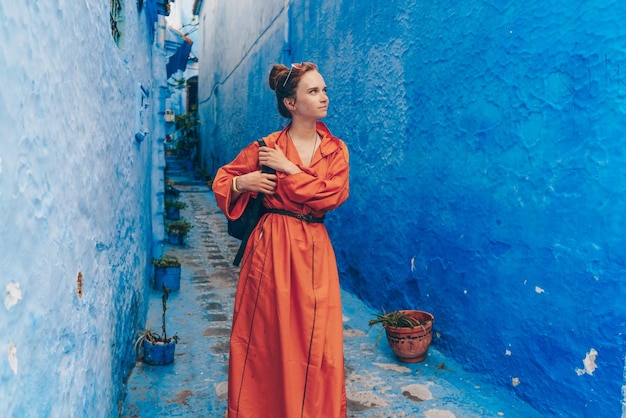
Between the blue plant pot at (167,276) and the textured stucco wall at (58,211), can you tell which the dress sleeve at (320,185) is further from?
the blue plant pot at (167,276)

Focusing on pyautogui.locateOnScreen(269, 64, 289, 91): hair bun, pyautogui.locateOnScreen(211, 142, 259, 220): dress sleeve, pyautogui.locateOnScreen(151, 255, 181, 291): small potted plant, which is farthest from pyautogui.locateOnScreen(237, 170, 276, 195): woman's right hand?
pyautogui.locateOnScreen(151, 255, 181, 291): small potted plant

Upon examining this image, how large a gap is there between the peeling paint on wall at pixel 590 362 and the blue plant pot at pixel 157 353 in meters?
2.69

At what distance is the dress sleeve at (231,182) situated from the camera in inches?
104

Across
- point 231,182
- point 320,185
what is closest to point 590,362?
point 320,185

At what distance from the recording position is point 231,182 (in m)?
2.65

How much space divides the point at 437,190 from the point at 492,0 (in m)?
1.39

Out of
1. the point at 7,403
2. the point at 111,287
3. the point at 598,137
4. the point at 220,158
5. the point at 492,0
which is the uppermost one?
the point at 492,0

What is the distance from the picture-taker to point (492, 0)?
11.2 ft

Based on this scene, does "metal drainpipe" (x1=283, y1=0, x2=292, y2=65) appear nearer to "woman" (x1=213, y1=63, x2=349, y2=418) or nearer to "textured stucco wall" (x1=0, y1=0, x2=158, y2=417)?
"textured stucco wall" (x1=0, y1=0, x2=158, y2=417)

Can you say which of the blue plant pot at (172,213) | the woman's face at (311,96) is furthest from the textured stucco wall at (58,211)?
the blue plant pot at (172,213)

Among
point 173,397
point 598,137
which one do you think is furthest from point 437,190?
point 173,397

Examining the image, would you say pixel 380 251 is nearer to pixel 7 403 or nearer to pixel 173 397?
pixel 173 397

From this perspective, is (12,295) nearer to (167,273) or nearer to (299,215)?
(299,215)

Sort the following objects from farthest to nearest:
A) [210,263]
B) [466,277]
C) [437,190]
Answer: [210,263] < [437,190] < [466,277]
